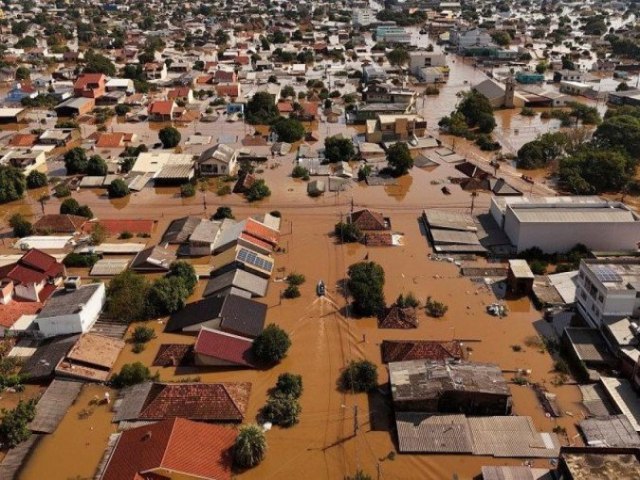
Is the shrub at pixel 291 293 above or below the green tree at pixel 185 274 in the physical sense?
below

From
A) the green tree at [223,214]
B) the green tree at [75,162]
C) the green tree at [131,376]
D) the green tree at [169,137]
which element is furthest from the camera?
the green tree at [169,137]

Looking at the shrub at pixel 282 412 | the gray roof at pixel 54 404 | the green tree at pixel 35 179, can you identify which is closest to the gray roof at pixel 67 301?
the gray roof at pixel 54 404

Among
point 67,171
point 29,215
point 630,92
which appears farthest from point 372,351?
point 630,92

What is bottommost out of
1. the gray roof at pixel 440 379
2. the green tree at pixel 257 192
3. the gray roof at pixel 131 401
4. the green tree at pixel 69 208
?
the green tree at pixel 257 192

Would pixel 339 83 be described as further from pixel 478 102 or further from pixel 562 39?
pixel 562 39

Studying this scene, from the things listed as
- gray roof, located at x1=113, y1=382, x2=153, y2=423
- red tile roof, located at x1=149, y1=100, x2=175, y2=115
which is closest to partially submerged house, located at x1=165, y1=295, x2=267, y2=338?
gray roof, located at x1=113, y1=382, x2=153, y2=423

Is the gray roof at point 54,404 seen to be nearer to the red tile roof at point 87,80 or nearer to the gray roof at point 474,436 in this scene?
the gray roof at point 474,436
